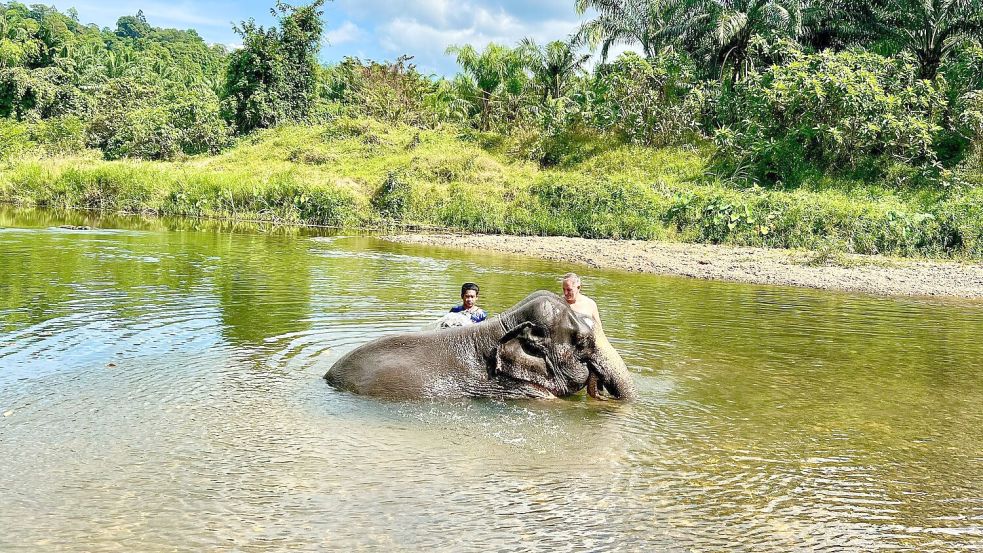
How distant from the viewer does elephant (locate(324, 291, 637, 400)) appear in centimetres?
901

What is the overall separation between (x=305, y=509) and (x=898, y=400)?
280 inches

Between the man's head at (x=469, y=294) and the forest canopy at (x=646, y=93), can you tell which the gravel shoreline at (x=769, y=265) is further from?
the man's head at (x=469, y=294)

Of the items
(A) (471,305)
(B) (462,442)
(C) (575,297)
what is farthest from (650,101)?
(B) (462,442)

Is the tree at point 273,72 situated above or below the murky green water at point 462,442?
above

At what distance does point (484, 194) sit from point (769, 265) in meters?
14.8

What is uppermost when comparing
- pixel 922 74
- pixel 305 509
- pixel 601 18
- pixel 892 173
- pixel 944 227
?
pixel 601 18

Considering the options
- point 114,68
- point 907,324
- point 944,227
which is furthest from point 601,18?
point 114,68

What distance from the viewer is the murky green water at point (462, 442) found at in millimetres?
5992

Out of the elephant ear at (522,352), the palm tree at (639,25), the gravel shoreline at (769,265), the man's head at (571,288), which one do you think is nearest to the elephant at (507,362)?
the elephant ear at (522,352)

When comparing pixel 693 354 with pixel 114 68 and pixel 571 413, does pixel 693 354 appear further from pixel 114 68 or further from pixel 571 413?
pixel 114 68

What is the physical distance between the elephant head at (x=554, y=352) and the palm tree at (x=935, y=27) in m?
32.3

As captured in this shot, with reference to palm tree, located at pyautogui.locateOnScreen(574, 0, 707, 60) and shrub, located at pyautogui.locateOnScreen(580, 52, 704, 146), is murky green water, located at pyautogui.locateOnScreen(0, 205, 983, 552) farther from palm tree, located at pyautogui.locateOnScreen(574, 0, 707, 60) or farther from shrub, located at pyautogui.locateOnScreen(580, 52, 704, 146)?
palm tree, located at pyautogui.locateOnScreen(574, 0, 707, 60)

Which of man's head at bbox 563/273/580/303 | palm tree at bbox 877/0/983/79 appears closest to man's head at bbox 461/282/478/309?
man's head at bbox 563/273/580/303

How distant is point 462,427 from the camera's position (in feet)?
27.0
